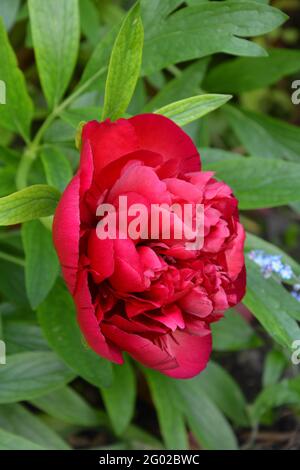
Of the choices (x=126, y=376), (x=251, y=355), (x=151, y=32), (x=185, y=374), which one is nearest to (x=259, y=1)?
(x=151, y=32)

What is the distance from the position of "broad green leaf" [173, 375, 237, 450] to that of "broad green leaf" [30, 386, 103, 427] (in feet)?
0.41

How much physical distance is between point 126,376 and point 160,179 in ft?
1.57

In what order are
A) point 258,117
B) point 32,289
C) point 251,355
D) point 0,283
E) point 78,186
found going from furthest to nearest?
point 251,355 → point 258,117 → point 0,283 → point 32,289 → point 78,186

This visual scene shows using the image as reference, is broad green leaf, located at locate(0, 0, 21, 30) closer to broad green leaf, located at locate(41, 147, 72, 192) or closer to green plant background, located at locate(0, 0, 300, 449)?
green plant background, located at locate(0, 0, 300, 449)

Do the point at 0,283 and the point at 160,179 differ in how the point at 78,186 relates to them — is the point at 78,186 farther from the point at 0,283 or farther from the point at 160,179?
the point at 0,283

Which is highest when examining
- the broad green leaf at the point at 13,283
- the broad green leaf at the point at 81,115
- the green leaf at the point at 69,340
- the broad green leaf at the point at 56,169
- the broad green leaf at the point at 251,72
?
the broad green leaf at the point at 81,115

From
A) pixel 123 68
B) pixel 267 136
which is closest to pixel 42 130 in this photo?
pixel 123 68

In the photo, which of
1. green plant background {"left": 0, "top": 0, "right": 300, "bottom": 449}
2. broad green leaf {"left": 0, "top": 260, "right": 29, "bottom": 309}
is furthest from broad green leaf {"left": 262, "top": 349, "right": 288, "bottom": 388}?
broad green leaf {"left": 0, "top": 260, "right": 29, "bottom": 309}

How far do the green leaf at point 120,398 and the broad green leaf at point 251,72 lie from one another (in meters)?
0.47

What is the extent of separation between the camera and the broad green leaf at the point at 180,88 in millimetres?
959

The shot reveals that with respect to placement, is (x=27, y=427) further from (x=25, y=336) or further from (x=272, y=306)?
(x=272, y=306)

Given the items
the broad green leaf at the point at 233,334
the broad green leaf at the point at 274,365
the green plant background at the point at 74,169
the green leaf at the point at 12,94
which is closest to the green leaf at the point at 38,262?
the green plant background at the point at 74,169

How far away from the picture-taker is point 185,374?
0.62 meters

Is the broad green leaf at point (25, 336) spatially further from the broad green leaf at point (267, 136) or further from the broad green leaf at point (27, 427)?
the broad green leaf at point (267, 136)
